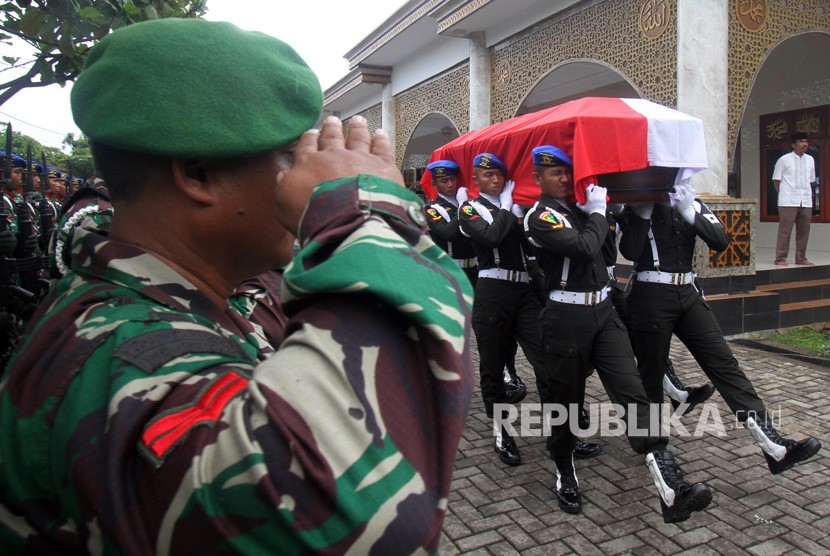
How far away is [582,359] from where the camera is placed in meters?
3.44

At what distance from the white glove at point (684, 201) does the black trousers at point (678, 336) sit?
0.46 metres

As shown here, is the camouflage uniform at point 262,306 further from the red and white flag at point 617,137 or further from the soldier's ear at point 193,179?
the red and white flag at point 617,137

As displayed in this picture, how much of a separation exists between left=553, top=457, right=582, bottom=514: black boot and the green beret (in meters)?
2.88

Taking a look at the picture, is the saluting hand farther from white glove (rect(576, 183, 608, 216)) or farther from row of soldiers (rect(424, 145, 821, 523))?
white glove (rect(576, 183, 608, 216))

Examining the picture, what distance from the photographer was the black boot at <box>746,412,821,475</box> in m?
3.24

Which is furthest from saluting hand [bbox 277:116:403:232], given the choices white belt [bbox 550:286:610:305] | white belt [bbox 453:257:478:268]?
white belt [bbox 453:257:478:268]

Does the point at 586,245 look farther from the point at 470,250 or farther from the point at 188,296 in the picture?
the point at 188,296

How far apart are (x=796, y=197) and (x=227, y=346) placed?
30.4 feet

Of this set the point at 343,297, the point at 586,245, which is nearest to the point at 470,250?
the point at 586,245

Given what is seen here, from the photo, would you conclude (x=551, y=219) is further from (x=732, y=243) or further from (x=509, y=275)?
(x=732, y=243)

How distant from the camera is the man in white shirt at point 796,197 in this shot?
8203mm

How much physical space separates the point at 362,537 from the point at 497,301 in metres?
3.77

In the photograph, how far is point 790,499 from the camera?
3.21 m

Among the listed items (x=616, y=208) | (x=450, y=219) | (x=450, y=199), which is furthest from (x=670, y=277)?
(x=450, y=199)
